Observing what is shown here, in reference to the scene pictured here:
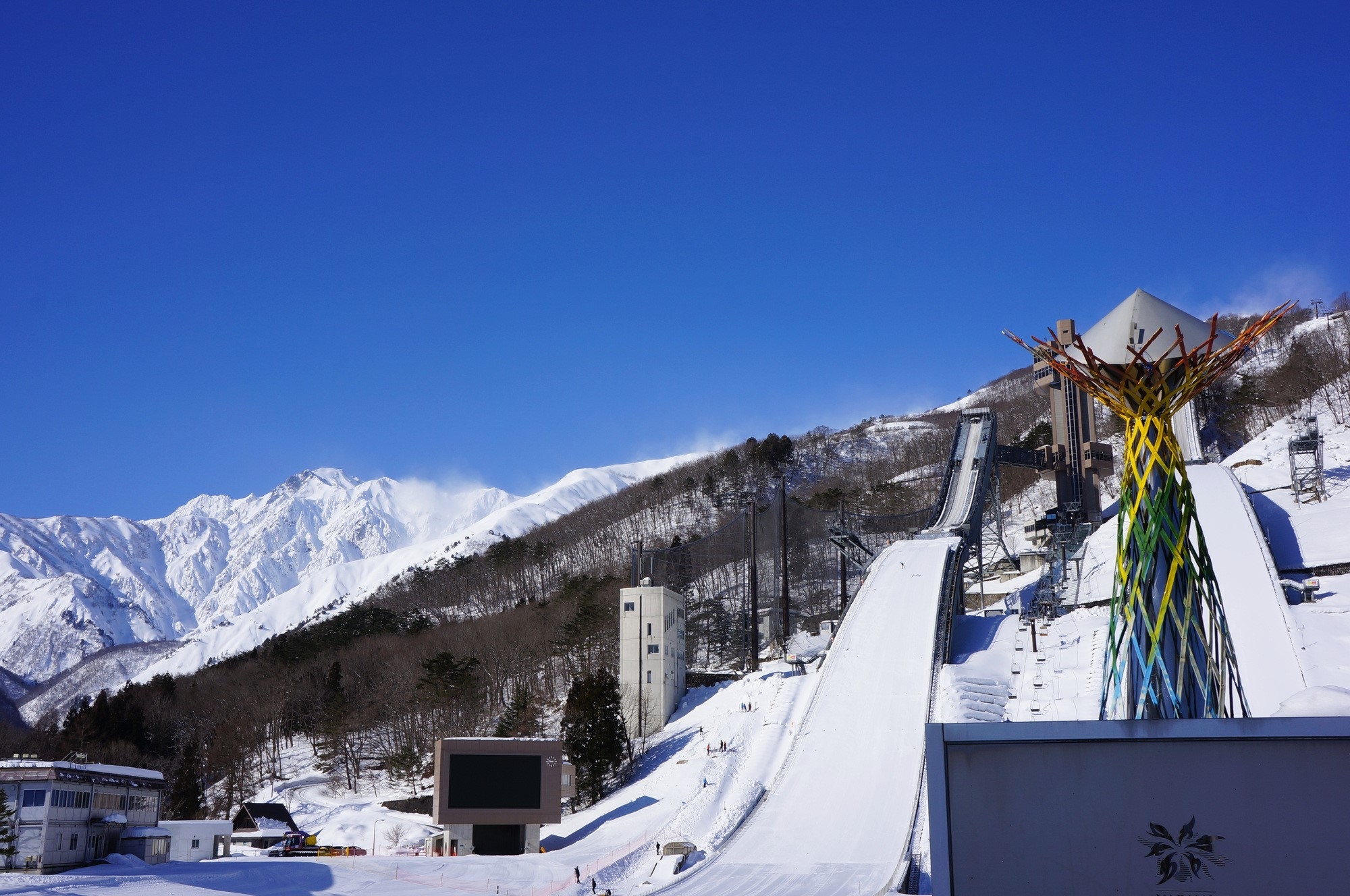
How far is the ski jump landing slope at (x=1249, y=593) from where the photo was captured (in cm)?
2838

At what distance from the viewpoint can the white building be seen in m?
48.6

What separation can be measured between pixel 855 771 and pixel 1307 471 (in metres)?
28.2

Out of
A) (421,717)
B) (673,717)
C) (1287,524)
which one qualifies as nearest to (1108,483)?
(1287,524)

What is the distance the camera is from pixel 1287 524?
44375mm

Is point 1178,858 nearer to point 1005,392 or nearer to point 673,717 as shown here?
point 673,717

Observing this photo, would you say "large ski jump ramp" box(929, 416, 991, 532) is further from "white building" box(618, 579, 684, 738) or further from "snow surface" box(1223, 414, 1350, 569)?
"white building" box(618, 579, 684, 738)

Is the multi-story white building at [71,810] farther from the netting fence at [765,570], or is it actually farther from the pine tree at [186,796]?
the netting fence at [765,570]

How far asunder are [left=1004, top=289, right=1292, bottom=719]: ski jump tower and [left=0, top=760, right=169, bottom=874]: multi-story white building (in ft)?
88.3

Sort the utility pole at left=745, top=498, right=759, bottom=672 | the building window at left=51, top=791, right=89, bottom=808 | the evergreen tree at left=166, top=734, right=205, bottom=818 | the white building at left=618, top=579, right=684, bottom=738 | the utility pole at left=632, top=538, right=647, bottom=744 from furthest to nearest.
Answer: the evergreen tree at left=166, top=734, right=205, bottom=818, the utility pole at left=745, top=498, right=759, bottom=672, the white building at left=618, top=579, right=684, bottom=738, the utility pole at left=632, top=538, right=647, bottom=744, the building window at left=51, top=791, right=89, bottom=808

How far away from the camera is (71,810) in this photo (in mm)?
31359

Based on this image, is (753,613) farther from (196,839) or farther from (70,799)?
(70,799)

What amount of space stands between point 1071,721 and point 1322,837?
2.43 m

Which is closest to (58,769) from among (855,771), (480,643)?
(855,771)

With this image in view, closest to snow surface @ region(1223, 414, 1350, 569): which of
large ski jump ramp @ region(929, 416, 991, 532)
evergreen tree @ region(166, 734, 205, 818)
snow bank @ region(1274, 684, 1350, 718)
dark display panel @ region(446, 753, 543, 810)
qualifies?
large ski jump ramp @ region(929, 416, 991, 532)
